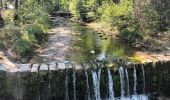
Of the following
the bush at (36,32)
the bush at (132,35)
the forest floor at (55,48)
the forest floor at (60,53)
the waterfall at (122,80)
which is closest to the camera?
the waterfall at (122,80)

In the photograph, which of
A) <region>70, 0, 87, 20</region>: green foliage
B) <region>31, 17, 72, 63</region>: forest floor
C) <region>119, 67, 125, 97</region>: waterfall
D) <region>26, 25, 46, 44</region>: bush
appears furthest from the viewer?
<region>70, 0, 87, 20</region>: green foliage

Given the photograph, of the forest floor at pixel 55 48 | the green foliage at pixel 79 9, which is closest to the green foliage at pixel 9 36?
the forest floor at pixel 55 48

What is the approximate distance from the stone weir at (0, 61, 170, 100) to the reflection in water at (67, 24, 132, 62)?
6.27 ft

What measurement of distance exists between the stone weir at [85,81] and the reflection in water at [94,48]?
1.91 metres

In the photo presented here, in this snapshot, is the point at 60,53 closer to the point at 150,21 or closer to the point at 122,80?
the point at 122,80

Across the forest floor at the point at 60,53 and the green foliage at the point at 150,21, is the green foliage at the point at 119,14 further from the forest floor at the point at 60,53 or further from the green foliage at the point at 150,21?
the forest floor at the point at 60,53

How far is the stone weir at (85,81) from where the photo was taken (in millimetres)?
13438

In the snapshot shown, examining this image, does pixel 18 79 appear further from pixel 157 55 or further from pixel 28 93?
pixel 157 55

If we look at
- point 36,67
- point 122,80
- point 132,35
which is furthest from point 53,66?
point 132,35

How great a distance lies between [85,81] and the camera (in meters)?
14.5

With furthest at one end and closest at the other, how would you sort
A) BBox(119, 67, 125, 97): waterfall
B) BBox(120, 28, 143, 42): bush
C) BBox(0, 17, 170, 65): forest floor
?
BBox(120, 28, 143, 42): bush, BBox(0, 17, 170, 65): forest floor, BBox(119, 67, 125, 97): waterfall

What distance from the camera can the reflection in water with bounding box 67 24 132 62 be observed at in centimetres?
1738

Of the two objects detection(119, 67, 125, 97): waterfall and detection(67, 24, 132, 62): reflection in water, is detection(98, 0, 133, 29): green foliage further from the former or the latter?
detection(119, 67, 125, 97): waterfall

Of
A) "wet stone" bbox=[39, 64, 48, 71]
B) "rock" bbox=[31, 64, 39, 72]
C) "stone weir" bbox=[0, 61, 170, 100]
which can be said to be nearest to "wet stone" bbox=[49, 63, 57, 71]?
"stone weir" bbox=[0, 61, 170, 100]
